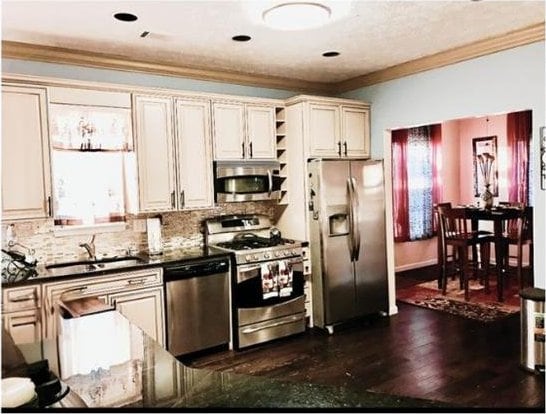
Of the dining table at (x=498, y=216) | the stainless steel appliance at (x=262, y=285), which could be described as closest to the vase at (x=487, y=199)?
the dining table at (x=498, y=216)

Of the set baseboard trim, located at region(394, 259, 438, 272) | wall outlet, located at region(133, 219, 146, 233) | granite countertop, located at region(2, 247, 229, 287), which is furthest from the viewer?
baseboard trim, located at region(394, 259, 438, 272)

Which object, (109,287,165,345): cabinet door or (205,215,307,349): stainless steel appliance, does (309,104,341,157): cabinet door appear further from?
(109,287,165,345): cabinet door

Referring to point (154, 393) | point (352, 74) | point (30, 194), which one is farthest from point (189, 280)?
point (352, 74)

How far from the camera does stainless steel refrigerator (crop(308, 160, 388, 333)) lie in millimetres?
4316

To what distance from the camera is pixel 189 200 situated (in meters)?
4.08

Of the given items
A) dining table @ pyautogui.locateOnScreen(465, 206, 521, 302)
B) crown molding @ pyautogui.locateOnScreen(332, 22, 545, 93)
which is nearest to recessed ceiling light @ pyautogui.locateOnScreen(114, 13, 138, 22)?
crown molding @ pyautogui.locateOnScreen(332, 22, 545, 93)

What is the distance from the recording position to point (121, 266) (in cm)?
351

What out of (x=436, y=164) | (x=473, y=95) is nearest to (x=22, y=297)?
(x=473, y=95)

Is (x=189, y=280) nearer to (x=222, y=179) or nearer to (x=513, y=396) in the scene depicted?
(x=222, y=179)

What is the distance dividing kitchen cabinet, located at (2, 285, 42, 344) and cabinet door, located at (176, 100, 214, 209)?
1369 mm

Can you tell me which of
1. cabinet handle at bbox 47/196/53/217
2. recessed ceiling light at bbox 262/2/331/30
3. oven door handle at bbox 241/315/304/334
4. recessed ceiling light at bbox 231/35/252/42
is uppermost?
recessed ceiling light at bbox 231/35/252/42

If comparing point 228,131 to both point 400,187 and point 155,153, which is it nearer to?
point 155,153

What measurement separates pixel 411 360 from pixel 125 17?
10.8 ft

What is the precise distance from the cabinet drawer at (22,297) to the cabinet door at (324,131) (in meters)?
2.65
